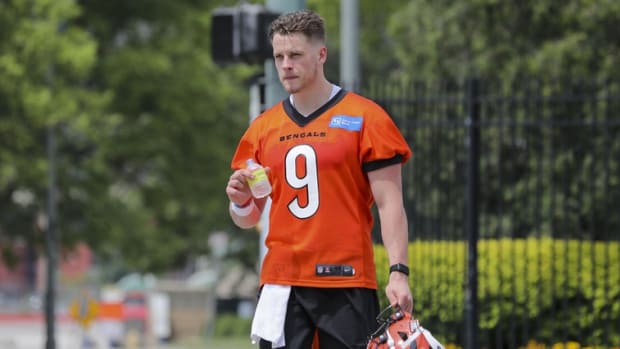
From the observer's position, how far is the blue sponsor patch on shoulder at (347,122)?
4.67 m

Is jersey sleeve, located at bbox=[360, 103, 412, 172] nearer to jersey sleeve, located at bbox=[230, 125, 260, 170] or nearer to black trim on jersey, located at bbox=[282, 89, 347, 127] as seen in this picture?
black trim on jersey, located at bbox=[282, 89, 347, 127]

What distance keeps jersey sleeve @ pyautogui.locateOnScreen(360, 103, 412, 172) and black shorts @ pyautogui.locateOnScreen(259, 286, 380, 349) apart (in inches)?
18.5

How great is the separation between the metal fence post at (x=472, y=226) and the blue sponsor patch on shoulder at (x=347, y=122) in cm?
523

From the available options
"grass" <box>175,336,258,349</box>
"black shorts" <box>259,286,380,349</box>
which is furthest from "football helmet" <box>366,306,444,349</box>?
"grass" <box>175,336,258,349</box>

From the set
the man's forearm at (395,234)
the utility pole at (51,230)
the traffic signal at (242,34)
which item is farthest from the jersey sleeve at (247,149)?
the utility pole at (51,230)

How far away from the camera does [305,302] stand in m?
4.69

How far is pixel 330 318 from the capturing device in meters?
4.66

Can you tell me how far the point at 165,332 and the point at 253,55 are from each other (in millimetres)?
33485

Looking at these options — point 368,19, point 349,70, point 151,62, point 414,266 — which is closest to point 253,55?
point 414,266

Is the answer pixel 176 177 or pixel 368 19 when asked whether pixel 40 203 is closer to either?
pixel 176 177

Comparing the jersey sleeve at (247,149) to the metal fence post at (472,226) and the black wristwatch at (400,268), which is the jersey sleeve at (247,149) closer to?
the black wristwatch at (400,268)

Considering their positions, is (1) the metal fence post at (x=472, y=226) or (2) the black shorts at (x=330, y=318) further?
(1) the metal fence post at (x=472, y=226)

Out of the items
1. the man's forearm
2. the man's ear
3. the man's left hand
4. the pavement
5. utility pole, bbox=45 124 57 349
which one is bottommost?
the pavement

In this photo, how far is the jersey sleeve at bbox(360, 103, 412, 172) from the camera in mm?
4652
